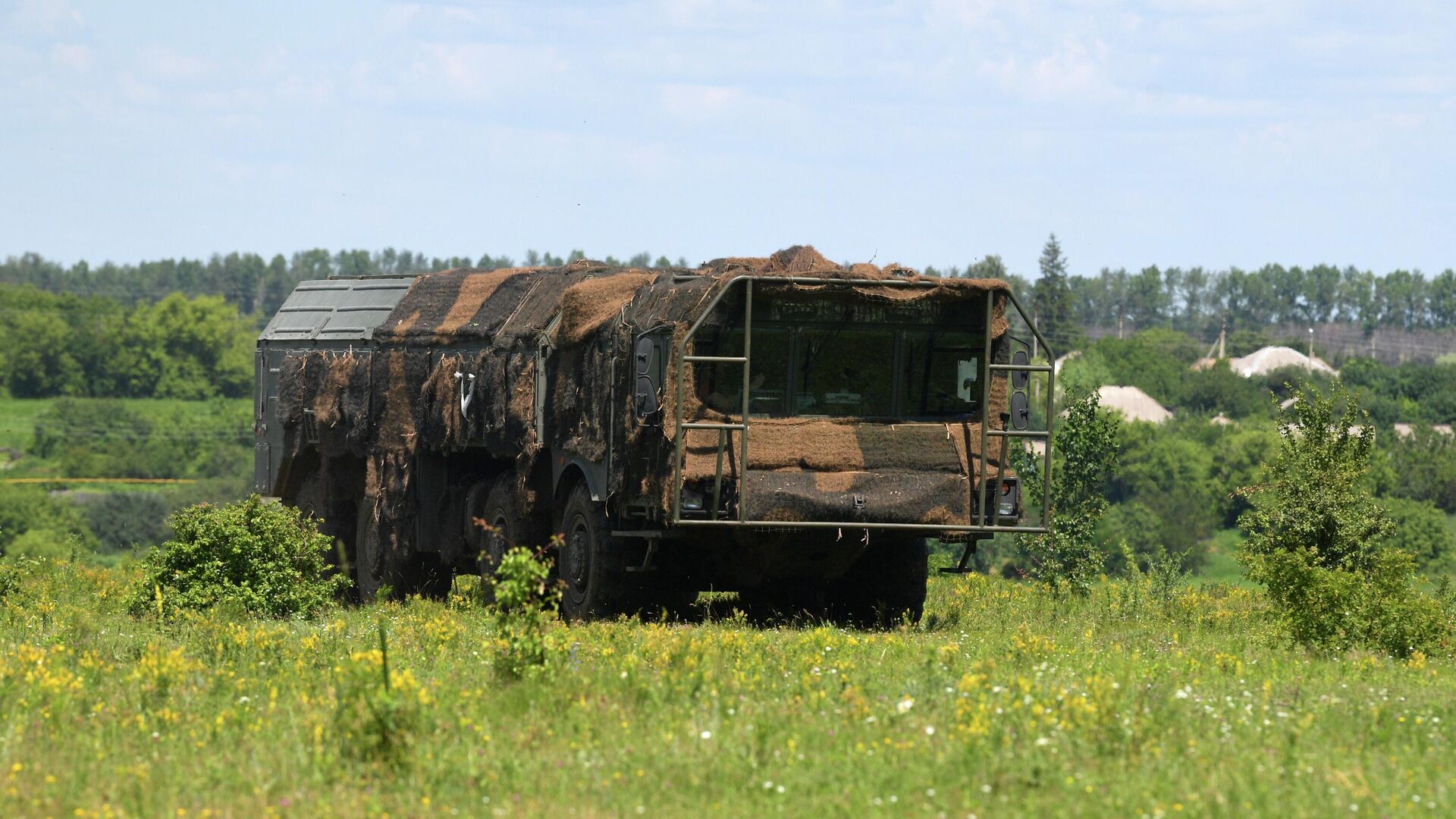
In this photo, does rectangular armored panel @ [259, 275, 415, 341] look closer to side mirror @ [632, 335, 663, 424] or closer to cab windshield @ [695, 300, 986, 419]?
side mirror @ [632, 335, 663, 424]

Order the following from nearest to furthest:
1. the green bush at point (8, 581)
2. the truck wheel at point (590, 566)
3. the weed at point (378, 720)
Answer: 1. the weed at point (378, 720)
2. the truck wheel at point (590, 566)
3. the green bush at point (8, 581)

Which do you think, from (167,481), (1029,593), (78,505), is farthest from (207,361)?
(1029,593)

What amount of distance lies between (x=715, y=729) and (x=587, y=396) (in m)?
7.16

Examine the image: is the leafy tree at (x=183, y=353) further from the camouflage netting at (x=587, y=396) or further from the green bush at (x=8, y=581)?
the green bush at (x=8, y=581)

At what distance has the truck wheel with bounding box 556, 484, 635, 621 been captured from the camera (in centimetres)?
1608

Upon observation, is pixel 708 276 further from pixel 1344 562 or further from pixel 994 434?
pixel 1344 562

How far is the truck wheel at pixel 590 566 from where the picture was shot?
1608 centimetres

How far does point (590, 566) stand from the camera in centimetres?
1630

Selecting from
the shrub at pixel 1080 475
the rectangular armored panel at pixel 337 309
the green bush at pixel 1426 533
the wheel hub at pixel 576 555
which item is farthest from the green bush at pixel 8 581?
the green bush at pixel 1426 533

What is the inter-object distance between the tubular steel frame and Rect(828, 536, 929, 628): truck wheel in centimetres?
150

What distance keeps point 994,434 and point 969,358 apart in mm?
696

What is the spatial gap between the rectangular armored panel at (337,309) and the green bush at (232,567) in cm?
435

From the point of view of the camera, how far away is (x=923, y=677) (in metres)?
11.2

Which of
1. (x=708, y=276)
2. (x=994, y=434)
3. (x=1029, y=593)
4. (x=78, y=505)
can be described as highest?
(x=708, y=276)
